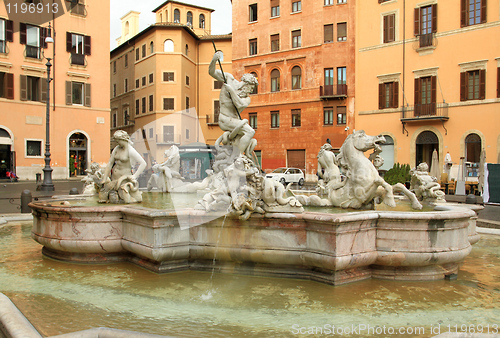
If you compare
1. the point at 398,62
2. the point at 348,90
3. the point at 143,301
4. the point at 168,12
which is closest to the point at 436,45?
the point at 398,62

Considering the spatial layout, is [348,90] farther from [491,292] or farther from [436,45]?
[491,292]

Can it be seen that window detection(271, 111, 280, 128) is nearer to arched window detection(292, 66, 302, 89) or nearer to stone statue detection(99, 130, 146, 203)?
arched window detection(292, 66, 302, 89)

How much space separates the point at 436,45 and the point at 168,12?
35.1 metres

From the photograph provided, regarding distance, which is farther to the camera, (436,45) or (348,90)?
(348,90)

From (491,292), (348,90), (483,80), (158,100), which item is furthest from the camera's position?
(158,100)

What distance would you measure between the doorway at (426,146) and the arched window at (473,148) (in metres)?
1.87

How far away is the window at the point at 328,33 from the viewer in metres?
31.8

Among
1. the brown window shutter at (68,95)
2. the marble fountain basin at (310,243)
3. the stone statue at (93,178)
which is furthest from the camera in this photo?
the brown window shutter at (68,95)

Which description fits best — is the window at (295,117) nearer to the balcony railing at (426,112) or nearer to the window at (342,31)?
the window at (342,31)

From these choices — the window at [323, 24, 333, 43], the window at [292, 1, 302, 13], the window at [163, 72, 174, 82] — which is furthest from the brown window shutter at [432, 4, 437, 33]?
the window at [163, 72, 174, 82]

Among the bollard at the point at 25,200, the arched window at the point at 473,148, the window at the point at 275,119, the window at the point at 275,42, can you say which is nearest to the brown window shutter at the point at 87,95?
the window at the point at 275,119

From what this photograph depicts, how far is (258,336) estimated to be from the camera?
301 cm

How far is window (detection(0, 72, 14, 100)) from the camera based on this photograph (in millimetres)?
27922

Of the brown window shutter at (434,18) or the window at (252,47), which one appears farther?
the window at (252,47)
